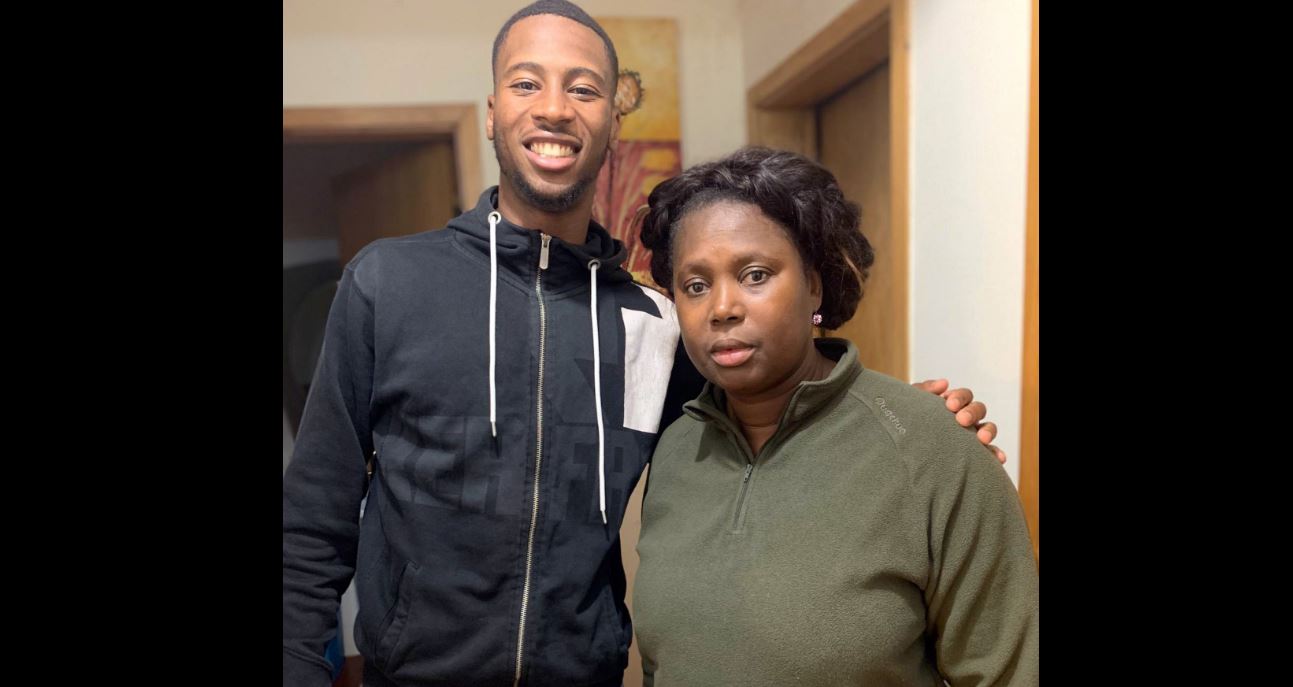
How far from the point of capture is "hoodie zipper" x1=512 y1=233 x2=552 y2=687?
0.73 metres

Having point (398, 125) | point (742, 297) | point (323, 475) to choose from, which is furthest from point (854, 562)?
point (398, 125)

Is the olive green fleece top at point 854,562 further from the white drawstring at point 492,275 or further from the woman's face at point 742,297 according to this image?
the white drawstring at point 492,275

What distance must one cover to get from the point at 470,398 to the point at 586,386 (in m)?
0.10

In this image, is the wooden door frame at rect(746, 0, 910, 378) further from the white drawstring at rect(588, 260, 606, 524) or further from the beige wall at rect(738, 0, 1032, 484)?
the white drawstring at rect(588, 260, 606, 524)

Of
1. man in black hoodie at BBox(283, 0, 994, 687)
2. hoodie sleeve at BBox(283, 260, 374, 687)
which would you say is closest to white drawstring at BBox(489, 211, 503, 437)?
man in black hoodie at BBox(283, 0, 994, 687)

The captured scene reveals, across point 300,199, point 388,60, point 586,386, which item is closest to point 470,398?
point 586,386

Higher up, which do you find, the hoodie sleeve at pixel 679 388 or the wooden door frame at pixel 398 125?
the wooden door frame at pixel 398 125

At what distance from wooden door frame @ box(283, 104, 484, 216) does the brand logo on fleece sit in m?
0.59

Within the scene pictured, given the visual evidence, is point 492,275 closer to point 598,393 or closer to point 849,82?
point 598,393

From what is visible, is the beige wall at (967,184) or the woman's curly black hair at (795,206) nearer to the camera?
the woman's curly black hair at (795,206)

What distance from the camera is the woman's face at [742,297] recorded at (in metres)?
0.67

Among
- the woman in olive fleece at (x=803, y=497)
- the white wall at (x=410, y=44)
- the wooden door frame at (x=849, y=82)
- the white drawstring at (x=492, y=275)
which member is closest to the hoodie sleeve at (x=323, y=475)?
the white drawstring at (x=492, y=275)

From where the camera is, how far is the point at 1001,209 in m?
0.89
